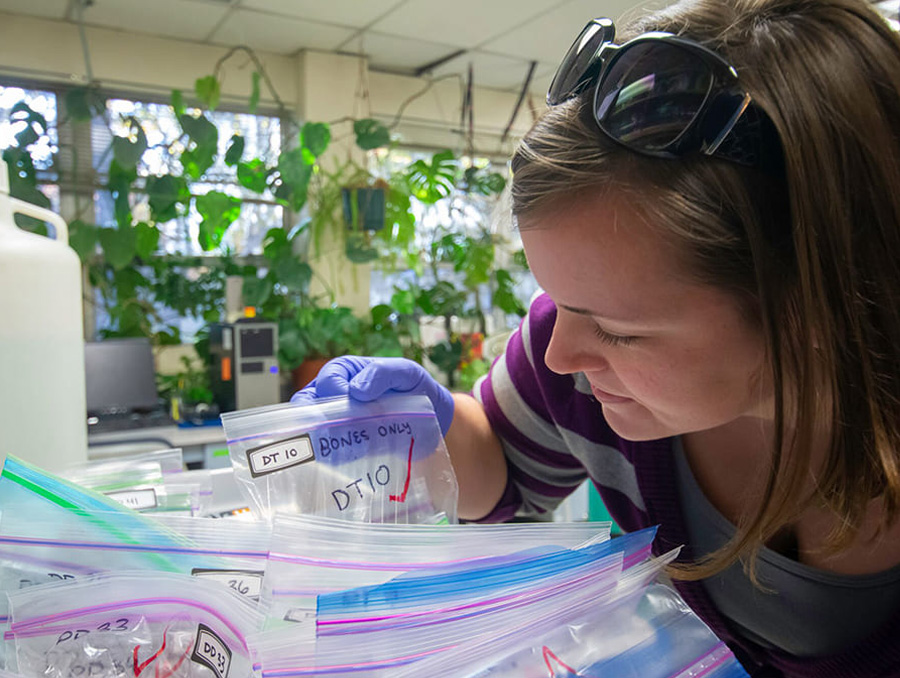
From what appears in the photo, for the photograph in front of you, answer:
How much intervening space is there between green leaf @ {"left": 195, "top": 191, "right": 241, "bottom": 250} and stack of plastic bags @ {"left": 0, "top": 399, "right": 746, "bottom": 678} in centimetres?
271

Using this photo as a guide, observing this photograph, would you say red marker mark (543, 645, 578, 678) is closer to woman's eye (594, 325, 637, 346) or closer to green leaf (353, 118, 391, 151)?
woman's eye (594, 325, 637, 346)

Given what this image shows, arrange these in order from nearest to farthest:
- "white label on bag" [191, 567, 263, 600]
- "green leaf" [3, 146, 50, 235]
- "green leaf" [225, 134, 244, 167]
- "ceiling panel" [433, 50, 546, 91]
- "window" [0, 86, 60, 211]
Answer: "white label on bag" [191, 567, 263, 600], "green leaf" [3, 146, 50, 235], "window" [0, 86, 60, 211], "green leaf" [225, 134, 244, 167], "ceiling panel" [433, 50, 546, 91]

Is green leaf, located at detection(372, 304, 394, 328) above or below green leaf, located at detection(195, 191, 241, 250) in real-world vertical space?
below

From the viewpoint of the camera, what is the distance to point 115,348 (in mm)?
2951

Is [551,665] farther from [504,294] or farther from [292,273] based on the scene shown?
[504,294]

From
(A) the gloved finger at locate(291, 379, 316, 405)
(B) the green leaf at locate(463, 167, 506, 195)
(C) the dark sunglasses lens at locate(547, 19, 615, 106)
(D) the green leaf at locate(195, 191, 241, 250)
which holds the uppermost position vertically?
(B) the green leaf at locate(463, 167, 506, 195)

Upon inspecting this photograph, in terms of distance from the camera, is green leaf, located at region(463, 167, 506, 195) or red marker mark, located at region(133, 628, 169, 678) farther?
green leaf, located at region(463, 167, 506, 195)

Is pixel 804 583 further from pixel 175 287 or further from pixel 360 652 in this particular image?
pixel 175 287

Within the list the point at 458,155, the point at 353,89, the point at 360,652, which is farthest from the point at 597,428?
the point at 458,155

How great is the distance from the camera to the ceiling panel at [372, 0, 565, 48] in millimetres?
2996

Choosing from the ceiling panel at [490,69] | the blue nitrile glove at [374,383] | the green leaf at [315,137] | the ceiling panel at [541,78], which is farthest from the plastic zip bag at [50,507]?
the ceiling panel at [541,78]

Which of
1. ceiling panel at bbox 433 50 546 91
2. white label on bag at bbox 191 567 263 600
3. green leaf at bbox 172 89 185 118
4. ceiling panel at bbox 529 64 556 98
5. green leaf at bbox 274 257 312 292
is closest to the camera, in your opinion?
white label on bag at bbox 191 567 263 600

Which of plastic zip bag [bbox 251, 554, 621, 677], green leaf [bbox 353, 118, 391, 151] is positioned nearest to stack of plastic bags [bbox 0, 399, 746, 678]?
plastic zip bag [bbox 251, 554, 621, 677]

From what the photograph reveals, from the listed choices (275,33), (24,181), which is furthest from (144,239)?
(275,33)
